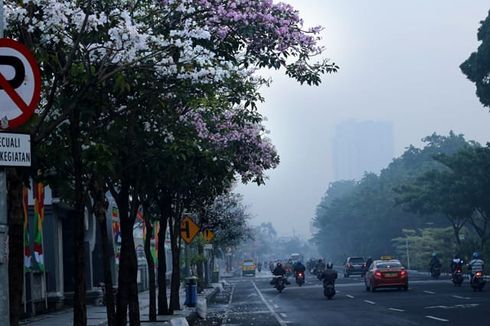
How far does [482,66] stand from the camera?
56031mm

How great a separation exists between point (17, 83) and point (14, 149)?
0.54m

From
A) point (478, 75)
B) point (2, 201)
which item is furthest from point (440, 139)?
point (2, 201)

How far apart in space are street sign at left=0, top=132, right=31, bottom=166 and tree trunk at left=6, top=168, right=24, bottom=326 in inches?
97.8

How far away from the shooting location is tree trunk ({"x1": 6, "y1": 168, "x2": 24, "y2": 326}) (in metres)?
9.77

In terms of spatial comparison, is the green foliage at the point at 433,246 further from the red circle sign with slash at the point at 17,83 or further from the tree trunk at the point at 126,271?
the red circle sign with slash at the point at 17,83

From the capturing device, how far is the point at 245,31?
13.8m

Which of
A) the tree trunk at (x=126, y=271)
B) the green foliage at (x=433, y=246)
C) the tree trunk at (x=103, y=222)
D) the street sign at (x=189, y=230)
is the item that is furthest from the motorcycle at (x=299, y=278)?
the tree trunk at (x=103, y=222)

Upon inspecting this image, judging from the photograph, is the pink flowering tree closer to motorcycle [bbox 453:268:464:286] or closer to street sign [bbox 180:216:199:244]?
street sign [bbox 180:216:199:244]

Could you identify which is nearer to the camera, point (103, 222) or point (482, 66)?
point (103, 222)

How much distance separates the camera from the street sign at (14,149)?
24.2 feet

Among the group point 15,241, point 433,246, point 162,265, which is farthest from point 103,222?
point 433,246

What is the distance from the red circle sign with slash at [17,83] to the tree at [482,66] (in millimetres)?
50719

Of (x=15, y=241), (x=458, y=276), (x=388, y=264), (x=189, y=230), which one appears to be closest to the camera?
(x=15, y=241)

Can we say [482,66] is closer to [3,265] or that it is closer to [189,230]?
[189,230]
